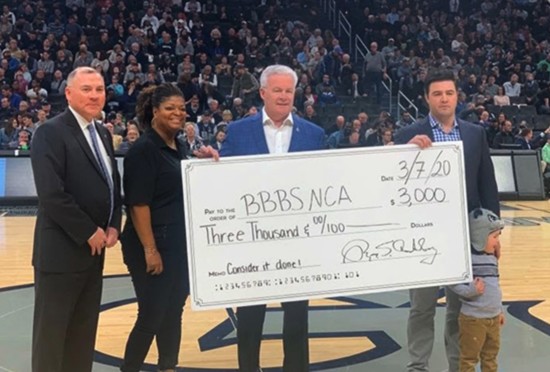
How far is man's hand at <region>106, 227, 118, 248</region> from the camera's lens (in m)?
3.03

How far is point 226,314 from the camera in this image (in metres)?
5.11

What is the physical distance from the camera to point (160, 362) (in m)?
3.47

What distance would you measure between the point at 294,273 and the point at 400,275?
20.4 inches

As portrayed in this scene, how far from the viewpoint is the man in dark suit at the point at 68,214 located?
2.89 metres

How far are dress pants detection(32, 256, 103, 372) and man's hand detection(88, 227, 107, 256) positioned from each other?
11cm

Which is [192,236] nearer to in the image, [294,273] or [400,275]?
[294,273]

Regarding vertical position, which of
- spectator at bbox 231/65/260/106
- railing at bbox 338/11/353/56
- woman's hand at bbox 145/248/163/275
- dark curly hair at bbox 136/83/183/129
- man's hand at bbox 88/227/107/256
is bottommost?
woman's hand at bbox 145/248/163/275

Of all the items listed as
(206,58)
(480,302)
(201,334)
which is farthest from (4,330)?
(206,58)

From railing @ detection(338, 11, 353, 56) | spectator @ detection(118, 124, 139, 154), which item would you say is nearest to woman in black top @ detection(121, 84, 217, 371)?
spectator @ detection(118, 124, 139, 154)

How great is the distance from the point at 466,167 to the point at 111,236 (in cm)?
172

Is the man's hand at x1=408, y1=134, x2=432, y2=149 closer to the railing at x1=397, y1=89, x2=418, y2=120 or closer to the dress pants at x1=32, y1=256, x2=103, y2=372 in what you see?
the dress pants at x1=32, y1=256, x2=103, y2=372

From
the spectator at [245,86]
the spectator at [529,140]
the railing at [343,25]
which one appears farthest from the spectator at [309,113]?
the railing at [343,25]

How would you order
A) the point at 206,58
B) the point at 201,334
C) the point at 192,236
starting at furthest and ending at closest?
the point at 206,58 → the point at 201,334 → the point at 192,236

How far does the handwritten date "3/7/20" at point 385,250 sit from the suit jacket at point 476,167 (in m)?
0.31
